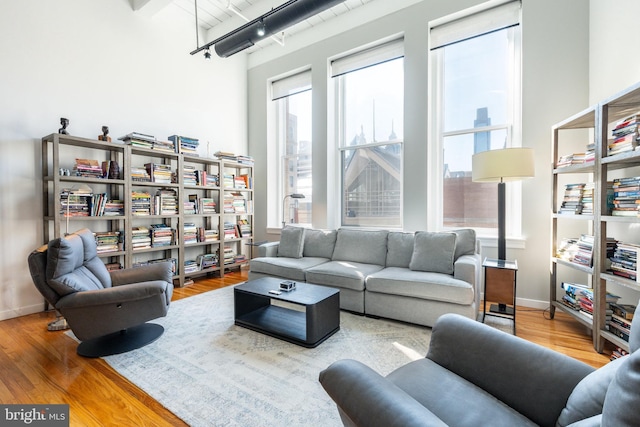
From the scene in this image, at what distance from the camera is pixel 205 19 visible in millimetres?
4527

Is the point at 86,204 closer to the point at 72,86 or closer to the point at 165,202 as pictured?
the point at 165,202

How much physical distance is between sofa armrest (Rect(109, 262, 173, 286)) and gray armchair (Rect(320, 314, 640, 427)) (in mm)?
2257

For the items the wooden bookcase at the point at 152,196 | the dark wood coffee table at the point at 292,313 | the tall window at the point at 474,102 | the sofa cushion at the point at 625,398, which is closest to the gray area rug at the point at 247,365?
the dark wood coffee table at the point at 292,313

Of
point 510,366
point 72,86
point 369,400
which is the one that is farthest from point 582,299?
point 72,86

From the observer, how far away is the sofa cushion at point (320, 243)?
3.93 metres

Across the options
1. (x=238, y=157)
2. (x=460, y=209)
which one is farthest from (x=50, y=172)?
(x=460, y=209)

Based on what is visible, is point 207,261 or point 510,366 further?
point 207,261

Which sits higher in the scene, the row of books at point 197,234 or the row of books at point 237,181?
the row of books at point 237,181

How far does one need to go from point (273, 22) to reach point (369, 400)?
3937 millimetres

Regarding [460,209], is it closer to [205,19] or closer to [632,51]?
[632,51]

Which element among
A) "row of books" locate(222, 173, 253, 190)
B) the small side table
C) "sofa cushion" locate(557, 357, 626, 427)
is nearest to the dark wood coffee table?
the small side table

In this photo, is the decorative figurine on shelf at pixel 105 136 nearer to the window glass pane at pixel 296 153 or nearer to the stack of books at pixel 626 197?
the window glass pane at pixel 296 153

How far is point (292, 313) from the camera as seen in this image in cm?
285

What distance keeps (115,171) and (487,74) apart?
181 inches
